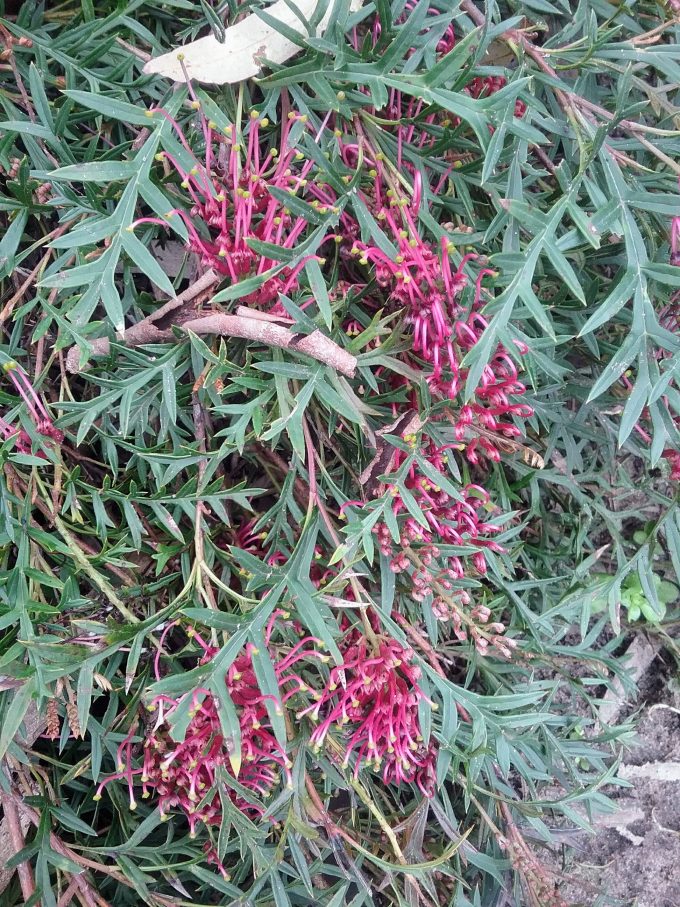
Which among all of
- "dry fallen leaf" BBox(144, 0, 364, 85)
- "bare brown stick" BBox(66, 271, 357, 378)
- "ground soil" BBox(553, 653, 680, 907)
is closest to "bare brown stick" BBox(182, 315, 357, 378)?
"bare brown stick" BBox(66, 271, 357, 378)

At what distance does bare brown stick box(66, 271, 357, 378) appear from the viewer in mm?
700

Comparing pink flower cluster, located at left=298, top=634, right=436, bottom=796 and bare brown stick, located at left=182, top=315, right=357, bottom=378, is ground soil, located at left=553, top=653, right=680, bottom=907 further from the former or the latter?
bare brown stick, located at left=182, top=315, right=357, bottom=378

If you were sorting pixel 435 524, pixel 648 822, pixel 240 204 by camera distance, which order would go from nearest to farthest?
pixel 240 204, pixel 435 524, pixel 648 822

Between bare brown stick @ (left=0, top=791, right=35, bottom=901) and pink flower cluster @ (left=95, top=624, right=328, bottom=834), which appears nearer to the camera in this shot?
pink flower cluster @ (left=95, top=624, right=328, bottom=834)

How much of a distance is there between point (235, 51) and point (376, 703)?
738 millimetres

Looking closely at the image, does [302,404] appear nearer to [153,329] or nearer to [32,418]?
[153,329]

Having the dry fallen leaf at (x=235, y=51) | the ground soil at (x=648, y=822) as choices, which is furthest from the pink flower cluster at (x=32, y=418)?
the ground soil at (x=648, y=822)

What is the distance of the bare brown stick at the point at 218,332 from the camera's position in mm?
700

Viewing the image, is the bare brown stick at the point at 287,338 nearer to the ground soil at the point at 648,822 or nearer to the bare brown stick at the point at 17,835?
the bare brown stick at the point at 17,835

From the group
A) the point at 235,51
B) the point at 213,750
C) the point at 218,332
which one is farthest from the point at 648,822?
the point at 235,51

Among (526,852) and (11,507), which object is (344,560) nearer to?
(11,507)

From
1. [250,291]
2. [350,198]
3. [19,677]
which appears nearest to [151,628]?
[19,677]

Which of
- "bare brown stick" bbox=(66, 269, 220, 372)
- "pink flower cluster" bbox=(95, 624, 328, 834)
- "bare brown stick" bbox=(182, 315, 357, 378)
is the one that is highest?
"bare brown stick" bbox=(182, 315, 357, 378)

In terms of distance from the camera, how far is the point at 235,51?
2.47 ft
